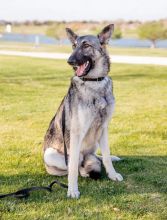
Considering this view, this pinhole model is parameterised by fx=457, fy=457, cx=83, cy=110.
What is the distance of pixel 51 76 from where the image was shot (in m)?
19.9

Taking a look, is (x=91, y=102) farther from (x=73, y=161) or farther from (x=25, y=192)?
(x=25, y=192)

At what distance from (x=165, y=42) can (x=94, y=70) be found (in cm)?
6740

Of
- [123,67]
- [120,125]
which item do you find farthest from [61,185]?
[123,67]

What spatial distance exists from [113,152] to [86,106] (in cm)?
247

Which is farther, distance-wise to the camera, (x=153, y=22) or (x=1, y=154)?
(x=153, y=22)

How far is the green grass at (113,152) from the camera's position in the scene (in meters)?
5.30

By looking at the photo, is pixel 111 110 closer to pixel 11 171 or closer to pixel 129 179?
pixel 129 179

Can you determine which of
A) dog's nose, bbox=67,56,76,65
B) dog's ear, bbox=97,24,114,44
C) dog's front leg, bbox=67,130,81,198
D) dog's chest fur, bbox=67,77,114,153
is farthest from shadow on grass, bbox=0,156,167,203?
dog's ear, bbox=97,24,114,44

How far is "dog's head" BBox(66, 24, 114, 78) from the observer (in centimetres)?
548

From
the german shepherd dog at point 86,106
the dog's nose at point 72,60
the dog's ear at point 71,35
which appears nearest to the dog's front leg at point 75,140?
the german shepherd dog at point 86,106

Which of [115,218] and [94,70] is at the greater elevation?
[94,70]

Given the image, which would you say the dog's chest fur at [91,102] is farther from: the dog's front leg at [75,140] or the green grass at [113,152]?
the green grass at [113,152]

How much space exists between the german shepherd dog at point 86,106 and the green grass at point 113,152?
1.07ft

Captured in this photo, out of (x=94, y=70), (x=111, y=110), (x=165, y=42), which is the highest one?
(x=94, y=70)
